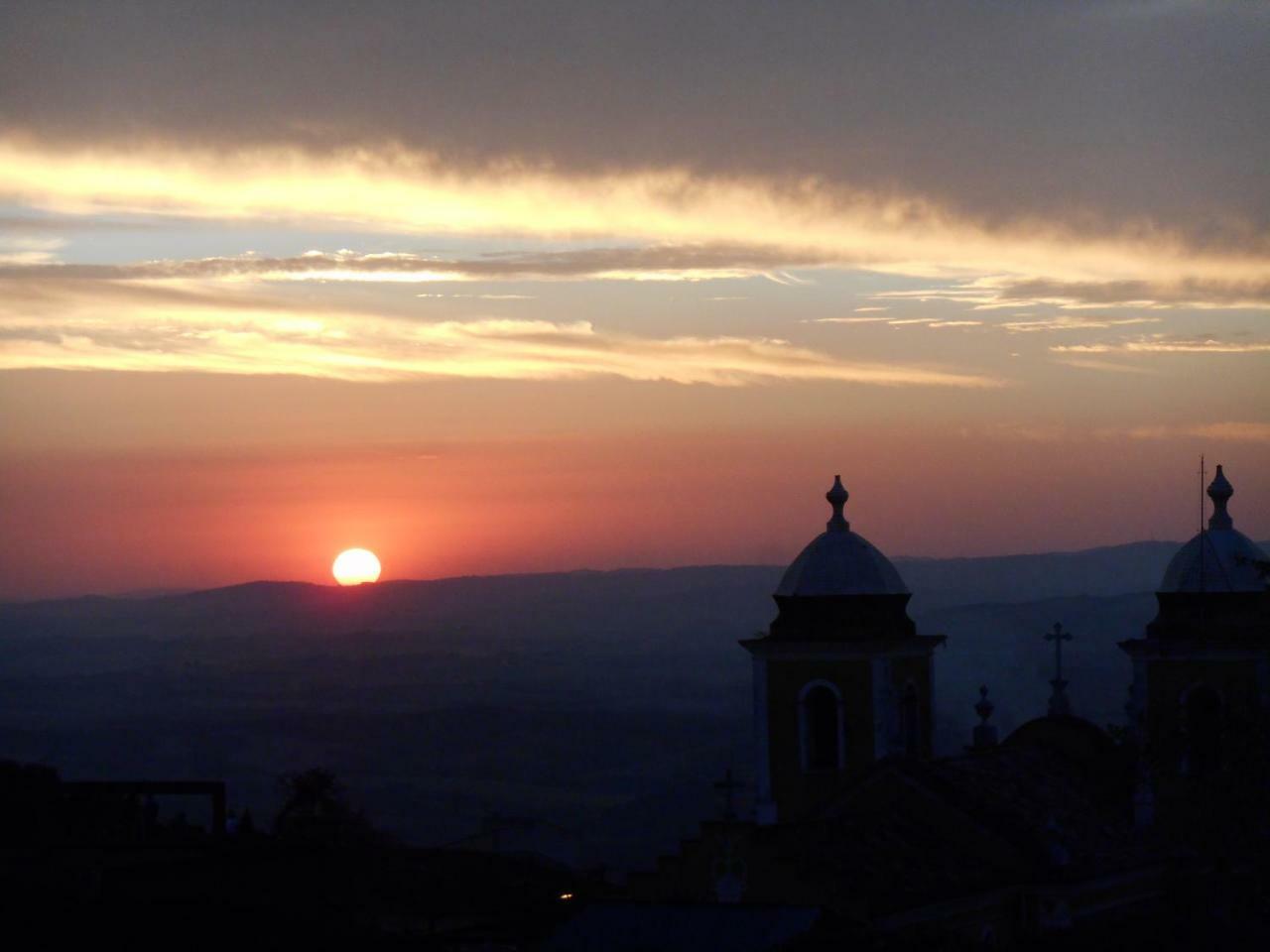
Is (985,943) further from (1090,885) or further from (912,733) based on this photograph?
(912,733)

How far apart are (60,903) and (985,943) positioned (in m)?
17.1

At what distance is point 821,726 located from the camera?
51000mm

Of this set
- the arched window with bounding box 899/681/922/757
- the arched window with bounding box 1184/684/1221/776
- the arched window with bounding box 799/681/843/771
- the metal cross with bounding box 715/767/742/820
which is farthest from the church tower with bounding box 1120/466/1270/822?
the metal cross with bounding box 715/767/742/820

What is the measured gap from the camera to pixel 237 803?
142m

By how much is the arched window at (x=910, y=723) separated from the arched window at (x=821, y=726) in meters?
1.29

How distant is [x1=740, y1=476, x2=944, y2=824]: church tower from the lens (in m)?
50.8

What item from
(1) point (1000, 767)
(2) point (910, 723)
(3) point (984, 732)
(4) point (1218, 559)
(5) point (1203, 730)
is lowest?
(1) point (1000, 767)

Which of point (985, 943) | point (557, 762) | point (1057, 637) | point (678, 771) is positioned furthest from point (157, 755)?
point (985, 943)

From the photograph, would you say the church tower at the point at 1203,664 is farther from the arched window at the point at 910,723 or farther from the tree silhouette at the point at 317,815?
the tree silhouette at the point at 317,815

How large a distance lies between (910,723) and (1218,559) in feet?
26.0

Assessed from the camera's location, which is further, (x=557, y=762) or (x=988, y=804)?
(x=557, y=762)

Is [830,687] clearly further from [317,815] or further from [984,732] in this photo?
[317,815]

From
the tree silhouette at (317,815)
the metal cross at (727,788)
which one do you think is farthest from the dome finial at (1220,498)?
the tree silhouette at (317,815)

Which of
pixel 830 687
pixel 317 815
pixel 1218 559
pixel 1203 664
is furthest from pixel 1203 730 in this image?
pixel 317 815
